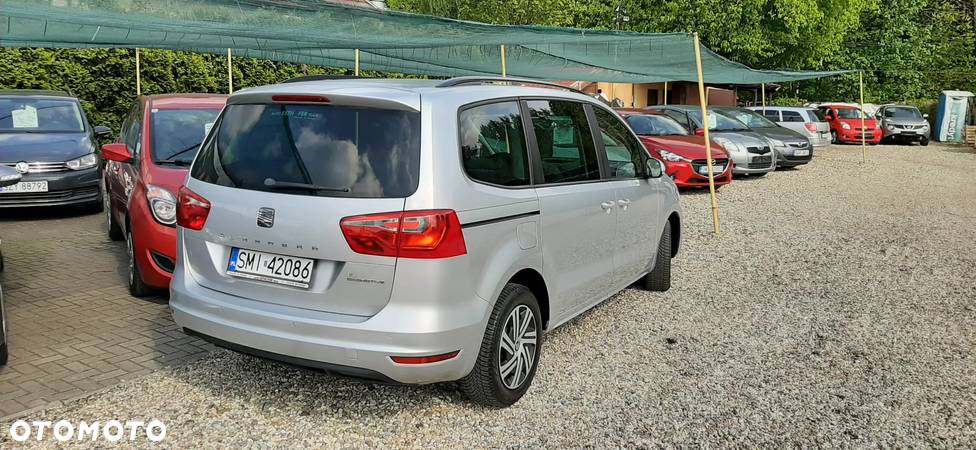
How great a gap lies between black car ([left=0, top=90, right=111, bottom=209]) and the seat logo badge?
7.31 m

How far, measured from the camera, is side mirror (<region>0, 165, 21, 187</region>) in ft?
30.5

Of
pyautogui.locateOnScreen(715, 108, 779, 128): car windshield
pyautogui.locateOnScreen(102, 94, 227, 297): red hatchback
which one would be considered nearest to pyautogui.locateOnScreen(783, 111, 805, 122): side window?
pyautogui.locateOnScreen(715, 108, 779, 128): car windshield

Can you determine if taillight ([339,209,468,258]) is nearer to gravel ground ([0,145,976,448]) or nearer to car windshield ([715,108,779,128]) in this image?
gravel ground ([0,145,976,448])

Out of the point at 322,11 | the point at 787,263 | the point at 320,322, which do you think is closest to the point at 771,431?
the point at 320,322

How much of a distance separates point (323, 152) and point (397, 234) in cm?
58

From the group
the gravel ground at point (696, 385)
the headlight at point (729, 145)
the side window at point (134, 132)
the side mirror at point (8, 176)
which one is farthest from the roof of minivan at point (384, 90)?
the headlight at point (729, 145)

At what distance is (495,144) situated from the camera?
4.05 m

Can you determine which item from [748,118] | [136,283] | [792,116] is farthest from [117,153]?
[792,116]

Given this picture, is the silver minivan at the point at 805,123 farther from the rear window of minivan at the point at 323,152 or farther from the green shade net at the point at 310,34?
the rear window of minivan at the point at 323,152

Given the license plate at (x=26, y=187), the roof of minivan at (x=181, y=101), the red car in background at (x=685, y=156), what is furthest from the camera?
the red car in background at (x=685, y=156)

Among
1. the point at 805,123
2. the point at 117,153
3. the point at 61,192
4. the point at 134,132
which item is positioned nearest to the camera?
the point at 117,153

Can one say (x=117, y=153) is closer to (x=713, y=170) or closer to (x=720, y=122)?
(x=713, y=170)

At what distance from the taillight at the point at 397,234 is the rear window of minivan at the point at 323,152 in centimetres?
12

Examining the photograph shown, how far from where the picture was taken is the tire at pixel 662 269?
646 centimetres
